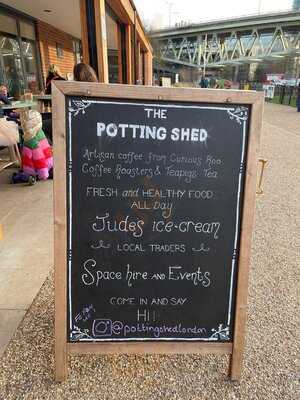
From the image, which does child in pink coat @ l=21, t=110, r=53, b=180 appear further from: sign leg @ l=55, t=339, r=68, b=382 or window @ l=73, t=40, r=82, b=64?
window @ l=73, t=40, r=82, b=64

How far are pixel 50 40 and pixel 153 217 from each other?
13360mm

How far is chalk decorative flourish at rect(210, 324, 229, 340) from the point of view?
1.94m

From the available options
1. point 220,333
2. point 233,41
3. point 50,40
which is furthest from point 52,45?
point 233,41

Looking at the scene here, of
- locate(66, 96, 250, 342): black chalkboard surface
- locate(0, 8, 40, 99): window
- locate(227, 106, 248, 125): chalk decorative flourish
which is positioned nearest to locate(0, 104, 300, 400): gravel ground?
locate(66, 96, 250, 342): black chalkboard surface

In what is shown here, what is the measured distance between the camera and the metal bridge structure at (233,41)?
6881cm

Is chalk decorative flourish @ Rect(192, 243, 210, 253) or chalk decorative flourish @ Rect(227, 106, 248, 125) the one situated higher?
chalk decorative flourish @ Rect(227, 106, 248, 125)

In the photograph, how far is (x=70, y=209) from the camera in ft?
5.79

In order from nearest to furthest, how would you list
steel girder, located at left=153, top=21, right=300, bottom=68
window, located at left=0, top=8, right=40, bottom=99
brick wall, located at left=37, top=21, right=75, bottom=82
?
A: 1. window, located at left=0, top=8, right=40, bottom=99
2. brick wall, located at left=37, top=21, right=75, bottom=82
3. steel girder, located at left=153, top=21, right=300, bottom=68

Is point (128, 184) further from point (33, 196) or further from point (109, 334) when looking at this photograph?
point (33, 196)

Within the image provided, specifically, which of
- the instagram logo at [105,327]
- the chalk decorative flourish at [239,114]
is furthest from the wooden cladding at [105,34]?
the instagram logo at [105,327]

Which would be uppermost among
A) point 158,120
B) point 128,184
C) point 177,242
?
point 158,120

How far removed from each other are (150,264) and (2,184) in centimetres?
412

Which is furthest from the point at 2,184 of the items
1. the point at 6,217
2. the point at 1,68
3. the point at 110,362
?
the point at 1,68

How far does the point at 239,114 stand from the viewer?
1.72 metres
